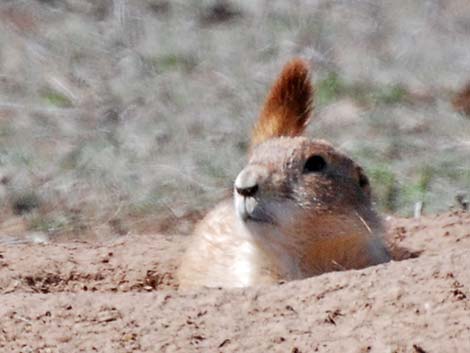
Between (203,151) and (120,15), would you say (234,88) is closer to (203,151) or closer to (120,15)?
(203,151)

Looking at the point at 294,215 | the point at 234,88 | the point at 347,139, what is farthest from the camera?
the point at 234,88

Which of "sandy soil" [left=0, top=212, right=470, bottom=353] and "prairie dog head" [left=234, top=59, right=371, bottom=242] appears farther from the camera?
"prairie dog head" [left=234, top=59, right=371, bottom=242]

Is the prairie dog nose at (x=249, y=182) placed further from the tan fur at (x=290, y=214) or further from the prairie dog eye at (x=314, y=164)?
the prairie dog eye at (x=314, y=164)

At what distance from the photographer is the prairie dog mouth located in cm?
629

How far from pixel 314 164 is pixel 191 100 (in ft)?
12.8

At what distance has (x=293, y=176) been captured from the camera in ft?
21.5

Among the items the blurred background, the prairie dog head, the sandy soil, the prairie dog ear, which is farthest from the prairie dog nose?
the blurred background

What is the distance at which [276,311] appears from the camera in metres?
4.86

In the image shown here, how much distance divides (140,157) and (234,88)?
1.18 meters

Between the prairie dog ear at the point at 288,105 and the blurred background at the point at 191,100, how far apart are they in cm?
186

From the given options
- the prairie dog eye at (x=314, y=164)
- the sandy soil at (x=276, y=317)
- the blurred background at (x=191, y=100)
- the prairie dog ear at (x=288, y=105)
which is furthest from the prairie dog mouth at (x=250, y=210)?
the blurred background at (x=191, y=100)

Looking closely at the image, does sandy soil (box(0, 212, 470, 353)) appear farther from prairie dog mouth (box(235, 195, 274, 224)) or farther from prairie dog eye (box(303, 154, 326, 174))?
prairie dog eye (box(303, 154, 326, 174))

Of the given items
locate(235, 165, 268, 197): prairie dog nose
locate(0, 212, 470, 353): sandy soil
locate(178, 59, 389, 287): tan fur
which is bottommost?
locate(178, 59, 389, 287): tan fur

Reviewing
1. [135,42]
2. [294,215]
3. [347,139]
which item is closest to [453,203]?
[347,139]
